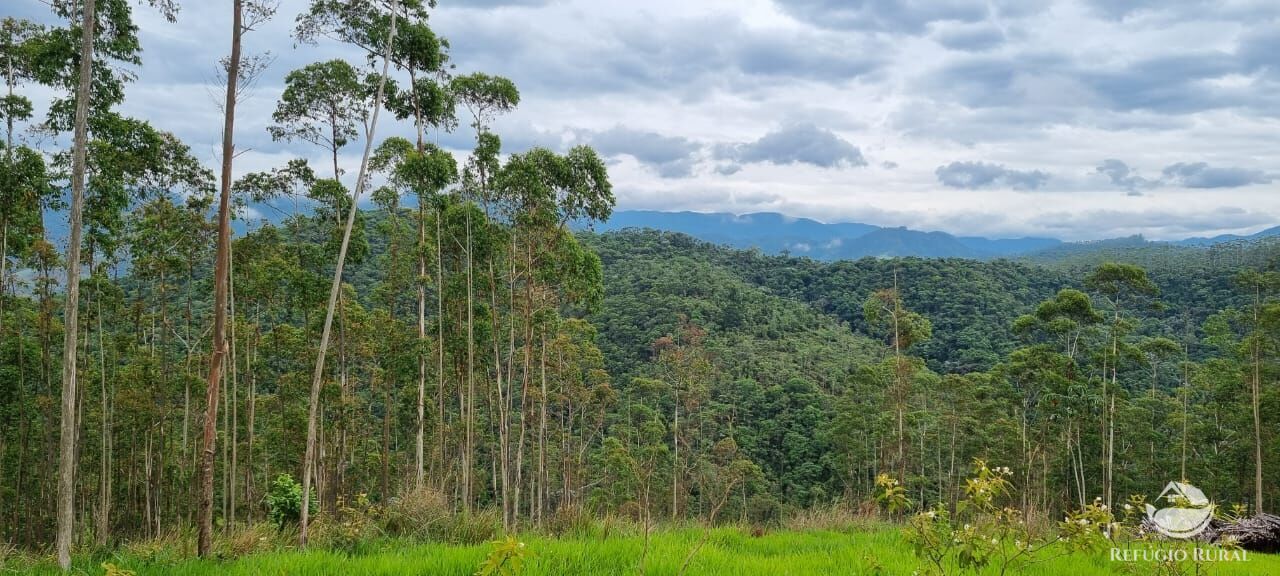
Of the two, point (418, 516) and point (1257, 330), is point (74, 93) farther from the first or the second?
point (1257, 330)

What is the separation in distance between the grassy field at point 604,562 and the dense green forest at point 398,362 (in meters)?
0.75

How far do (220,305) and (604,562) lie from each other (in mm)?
4921

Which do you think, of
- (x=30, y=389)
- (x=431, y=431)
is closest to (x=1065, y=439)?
(x=431, y=431)

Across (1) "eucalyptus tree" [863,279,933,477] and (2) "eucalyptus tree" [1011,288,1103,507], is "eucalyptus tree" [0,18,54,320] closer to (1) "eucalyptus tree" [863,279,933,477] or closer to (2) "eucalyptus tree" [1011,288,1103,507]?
(1) "eucalyptus tree" [863,279,933,477]

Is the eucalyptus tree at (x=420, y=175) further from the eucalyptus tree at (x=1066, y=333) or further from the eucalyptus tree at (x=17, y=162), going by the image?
the eucalyptus tree at (x=1066, y=333)

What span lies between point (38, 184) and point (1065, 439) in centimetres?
3155

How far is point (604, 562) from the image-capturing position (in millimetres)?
5055

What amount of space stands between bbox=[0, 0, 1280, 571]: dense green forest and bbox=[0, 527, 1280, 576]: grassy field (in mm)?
745

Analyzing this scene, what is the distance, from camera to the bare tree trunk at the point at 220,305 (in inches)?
261

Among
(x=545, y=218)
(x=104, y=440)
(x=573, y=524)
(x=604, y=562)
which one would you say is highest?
(x=545, y=218)

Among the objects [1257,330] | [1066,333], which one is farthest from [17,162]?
[1257,330]

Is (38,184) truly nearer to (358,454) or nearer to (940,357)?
(358,454)

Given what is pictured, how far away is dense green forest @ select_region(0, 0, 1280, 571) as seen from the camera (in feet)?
31.6

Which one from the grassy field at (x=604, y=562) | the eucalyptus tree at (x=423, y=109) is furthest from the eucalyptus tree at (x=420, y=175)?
the grassy field at (x=604, y=562)
